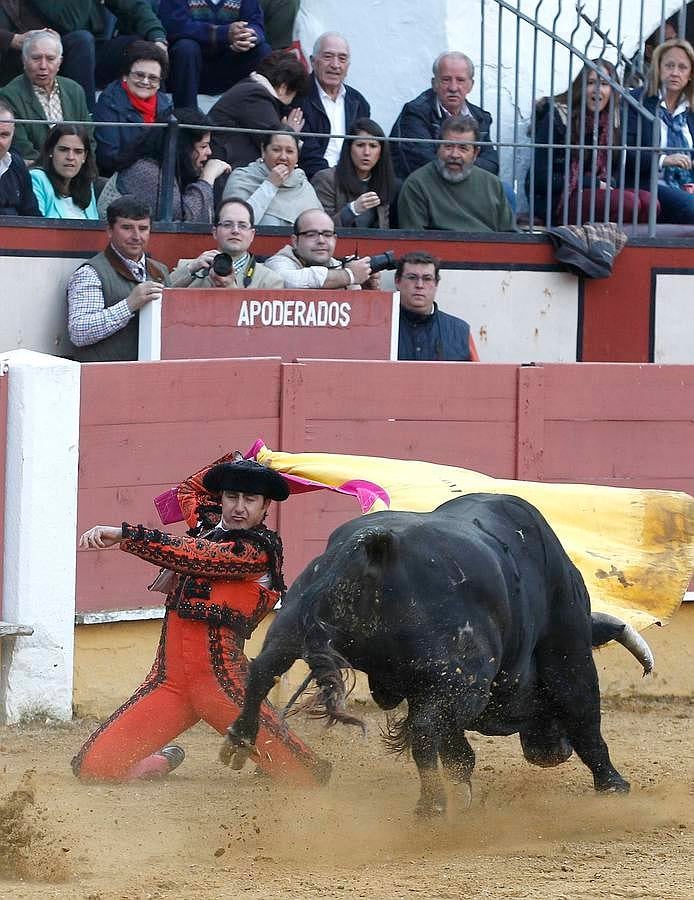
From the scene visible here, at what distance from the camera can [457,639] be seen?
4020 millimetres

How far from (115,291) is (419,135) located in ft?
6.83

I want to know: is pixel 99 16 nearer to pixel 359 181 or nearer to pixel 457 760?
pixel 359 181

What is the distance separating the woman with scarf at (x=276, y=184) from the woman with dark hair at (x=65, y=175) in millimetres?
623

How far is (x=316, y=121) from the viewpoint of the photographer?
8078 mm

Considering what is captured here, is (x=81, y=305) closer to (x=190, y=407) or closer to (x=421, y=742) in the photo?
(x=190, y=407)

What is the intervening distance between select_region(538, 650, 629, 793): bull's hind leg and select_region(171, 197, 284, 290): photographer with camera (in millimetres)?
2781

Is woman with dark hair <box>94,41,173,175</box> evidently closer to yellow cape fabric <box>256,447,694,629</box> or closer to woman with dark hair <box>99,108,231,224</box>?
woman with dark hair <box>99,108,231,224</box>

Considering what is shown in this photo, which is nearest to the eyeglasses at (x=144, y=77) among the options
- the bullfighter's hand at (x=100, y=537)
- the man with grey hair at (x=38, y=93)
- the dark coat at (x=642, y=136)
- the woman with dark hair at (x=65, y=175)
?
the man with grey hair at (x=38, y=93)

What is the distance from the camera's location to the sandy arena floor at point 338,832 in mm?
3930

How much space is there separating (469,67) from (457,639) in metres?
4.83

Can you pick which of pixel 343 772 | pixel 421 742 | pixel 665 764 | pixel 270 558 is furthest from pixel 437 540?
pixel 665 764

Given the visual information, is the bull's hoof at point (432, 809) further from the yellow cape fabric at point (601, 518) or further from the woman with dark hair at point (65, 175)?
the woman with dark hair at point (65, 175)

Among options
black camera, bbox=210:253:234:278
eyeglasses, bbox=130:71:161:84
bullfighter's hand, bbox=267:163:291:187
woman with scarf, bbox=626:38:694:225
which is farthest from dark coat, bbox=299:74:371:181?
woman with scarf, bbox=626:38:694:225

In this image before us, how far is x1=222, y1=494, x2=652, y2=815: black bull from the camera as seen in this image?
394 centimetres
